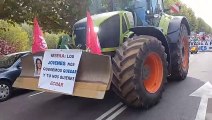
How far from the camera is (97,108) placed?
7.38 meters

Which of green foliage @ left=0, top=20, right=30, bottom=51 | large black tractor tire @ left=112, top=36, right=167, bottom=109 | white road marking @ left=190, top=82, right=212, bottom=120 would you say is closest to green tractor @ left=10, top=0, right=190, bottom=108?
large black tractor tire @ left=112, top=36, right=167, bottom=109

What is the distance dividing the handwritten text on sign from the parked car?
286 centimetres

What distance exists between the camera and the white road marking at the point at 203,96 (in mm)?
6586

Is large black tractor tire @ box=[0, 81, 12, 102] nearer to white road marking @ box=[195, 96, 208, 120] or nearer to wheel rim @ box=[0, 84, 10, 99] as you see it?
wheel rim @ box=[0, 84, 10, 99]

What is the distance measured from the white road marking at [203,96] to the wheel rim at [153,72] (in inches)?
40.8

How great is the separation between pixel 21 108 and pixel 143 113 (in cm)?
305

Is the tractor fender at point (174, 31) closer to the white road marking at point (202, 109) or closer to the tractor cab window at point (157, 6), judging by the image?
the tractor cab window at point (157, 6)

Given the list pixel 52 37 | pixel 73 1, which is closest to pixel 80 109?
pixel 73 1

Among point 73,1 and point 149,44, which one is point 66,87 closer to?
point 149,44

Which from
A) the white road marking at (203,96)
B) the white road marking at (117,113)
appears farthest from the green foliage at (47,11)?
the white road marking at (117,113)

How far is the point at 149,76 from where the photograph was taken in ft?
24.4

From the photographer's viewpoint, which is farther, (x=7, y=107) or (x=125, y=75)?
(x=7, y=107)

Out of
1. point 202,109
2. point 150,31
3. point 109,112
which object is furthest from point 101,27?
point 202,109

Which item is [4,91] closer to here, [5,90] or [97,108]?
[5,90]
